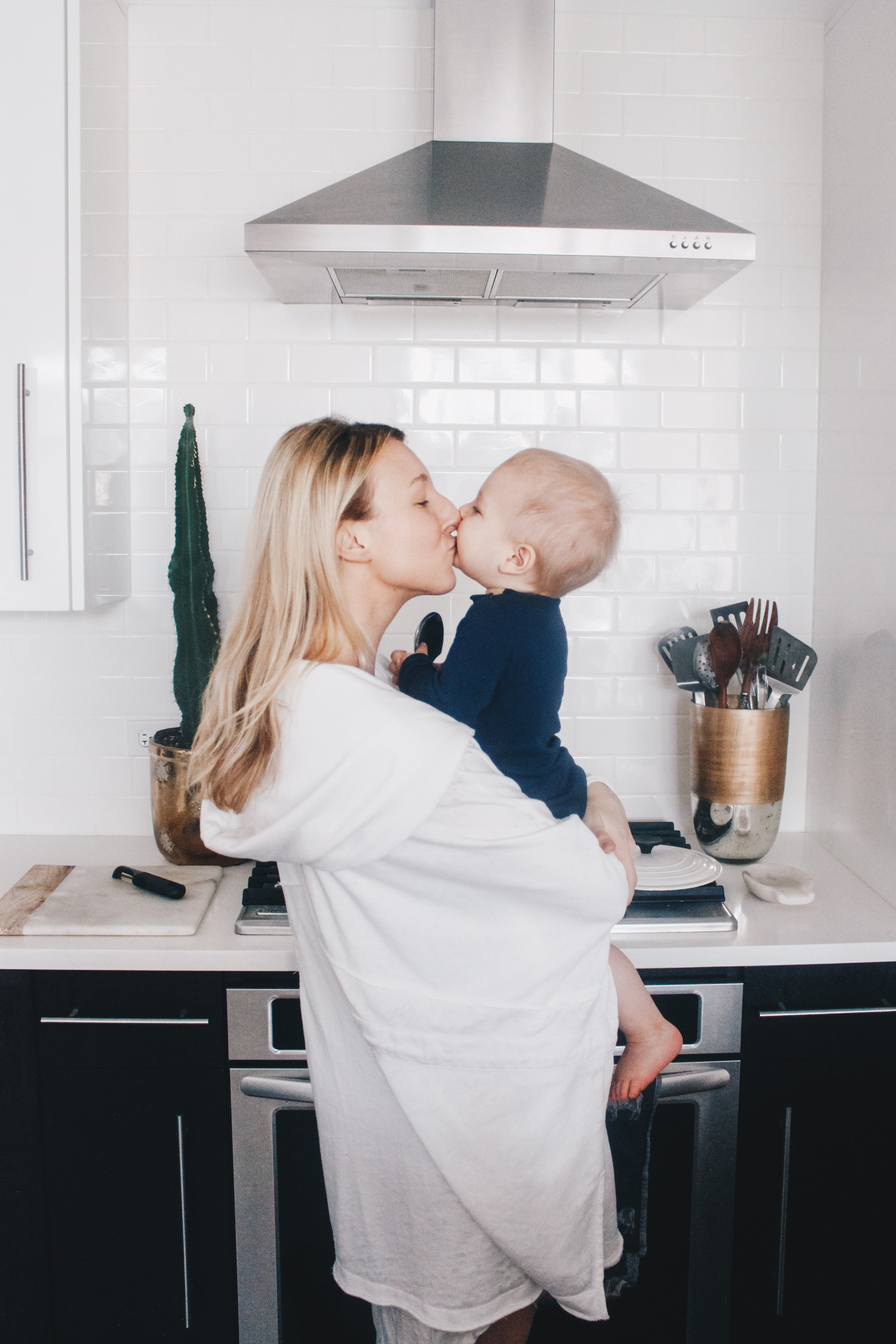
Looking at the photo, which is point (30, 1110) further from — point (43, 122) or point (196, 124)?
point (196, 124)

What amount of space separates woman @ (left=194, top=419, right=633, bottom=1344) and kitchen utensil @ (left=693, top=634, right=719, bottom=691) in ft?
2.50

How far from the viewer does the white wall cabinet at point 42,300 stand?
1765 mm

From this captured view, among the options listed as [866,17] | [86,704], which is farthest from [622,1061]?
[866,17]

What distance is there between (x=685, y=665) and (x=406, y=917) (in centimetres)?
107

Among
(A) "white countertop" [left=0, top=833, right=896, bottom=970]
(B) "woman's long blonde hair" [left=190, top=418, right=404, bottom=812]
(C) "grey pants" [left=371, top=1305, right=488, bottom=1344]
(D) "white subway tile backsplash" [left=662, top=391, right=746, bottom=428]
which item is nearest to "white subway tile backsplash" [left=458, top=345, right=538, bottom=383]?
(D) "white subway tile backsplash" [left=662, top=391, right=746, bottom=428]

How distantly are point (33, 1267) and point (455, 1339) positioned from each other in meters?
0.81

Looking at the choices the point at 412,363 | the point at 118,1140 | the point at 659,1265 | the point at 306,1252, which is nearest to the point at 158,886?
the point at 118,1140

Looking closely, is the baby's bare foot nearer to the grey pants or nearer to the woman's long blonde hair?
the grey pants

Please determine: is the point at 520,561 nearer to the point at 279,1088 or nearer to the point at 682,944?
the point at 682,944

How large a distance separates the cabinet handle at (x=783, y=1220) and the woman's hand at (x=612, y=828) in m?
0.58

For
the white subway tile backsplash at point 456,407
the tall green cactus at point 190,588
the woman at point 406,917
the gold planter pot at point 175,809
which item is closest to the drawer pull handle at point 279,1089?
the woman at point 406,917

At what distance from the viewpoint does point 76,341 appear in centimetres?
Result: 183

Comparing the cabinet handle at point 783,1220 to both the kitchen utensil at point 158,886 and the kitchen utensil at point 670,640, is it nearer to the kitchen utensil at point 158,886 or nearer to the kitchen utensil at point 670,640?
the kitchen utensil at point 670,640

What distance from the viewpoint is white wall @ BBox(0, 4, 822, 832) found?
2.12 m
